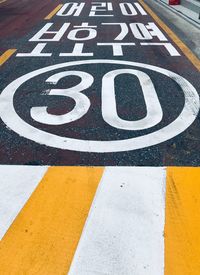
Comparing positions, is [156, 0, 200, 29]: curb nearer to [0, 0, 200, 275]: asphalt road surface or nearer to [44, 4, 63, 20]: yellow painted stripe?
[0, 0, 200, 275]: asphalt road surface

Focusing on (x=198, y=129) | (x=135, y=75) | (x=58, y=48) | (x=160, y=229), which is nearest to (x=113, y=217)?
(x=160, y=229)

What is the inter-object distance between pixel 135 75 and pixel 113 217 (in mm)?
3600

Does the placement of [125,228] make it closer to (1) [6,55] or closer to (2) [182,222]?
(2) [182,222]

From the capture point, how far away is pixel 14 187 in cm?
297

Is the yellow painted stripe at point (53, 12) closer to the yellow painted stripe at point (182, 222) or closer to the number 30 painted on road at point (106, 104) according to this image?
the number 30 painted on road at point (106, 104)

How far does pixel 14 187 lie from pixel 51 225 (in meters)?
0.64

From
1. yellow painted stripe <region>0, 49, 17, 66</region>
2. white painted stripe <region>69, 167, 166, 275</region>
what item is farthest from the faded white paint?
yellow painted stripe <region>0, 49, 17, 66</region>

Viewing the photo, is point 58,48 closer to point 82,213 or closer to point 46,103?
point 46,103

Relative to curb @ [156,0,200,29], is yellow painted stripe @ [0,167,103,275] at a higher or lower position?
higher

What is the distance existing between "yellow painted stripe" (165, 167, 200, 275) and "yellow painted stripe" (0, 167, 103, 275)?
0.67 meters

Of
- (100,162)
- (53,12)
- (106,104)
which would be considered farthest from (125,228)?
(53,12)

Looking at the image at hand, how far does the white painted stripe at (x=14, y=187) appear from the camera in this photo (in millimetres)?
2639

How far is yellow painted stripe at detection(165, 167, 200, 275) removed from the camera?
221 centimetres

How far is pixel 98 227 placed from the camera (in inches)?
99.3
